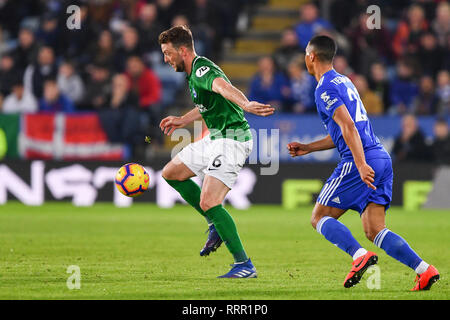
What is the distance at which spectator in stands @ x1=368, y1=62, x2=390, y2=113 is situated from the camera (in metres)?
17.3

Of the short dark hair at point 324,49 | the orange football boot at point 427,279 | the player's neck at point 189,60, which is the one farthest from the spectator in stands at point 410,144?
the orange football boot at point 427,279

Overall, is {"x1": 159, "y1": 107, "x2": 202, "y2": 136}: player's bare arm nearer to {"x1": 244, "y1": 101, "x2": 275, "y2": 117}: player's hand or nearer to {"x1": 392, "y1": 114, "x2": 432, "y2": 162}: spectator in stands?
{"x1": 244, "y1": 101, "x2": 275, "y2": 117}: player's hand

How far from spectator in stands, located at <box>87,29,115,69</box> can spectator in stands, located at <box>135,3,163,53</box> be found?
620 millimetres

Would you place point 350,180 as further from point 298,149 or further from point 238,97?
point 238,97

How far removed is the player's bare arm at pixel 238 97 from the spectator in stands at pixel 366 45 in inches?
394

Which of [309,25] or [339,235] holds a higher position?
[309,25]

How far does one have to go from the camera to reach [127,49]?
18.5 meters

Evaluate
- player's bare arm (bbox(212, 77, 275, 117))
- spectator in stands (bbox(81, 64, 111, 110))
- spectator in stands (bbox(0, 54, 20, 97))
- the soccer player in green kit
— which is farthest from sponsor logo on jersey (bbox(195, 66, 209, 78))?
spectator in stands (bbox(0, 54, 20, 97))

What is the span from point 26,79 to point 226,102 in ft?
35.2

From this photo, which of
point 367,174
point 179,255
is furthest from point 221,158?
point 179,255

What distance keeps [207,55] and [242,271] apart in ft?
36.4
